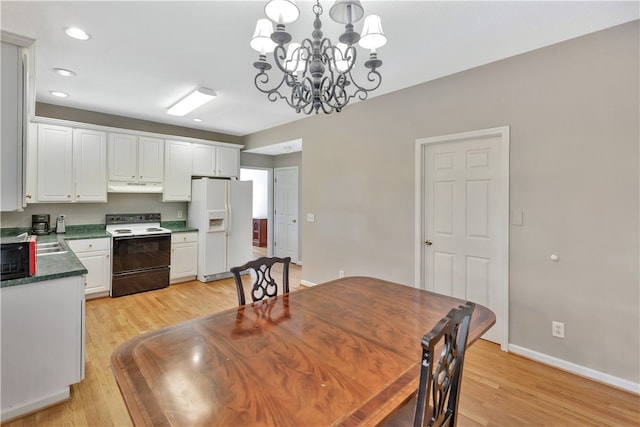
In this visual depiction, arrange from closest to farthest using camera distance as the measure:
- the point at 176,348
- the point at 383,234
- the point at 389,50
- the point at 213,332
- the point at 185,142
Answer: the point at 176,348
the point at 213,332
the point at 389,50
the point at 383,234
the point at 185,142

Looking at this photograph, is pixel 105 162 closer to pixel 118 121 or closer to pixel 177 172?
pixel 118 121

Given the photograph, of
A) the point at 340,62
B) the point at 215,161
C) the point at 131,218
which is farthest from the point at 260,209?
the point at 340,62

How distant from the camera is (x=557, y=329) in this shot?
2.38m

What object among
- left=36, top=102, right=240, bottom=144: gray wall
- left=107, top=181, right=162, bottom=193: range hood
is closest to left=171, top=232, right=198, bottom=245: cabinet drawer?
left=107, top=181, right=162, bottom=193: range hood

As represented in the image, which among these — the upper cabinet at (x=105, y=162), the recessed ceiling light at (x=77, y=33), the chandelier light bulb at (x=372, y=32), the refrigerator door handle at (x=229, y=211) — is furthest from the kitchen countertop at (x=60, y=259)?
the chandelier light bulb at (x=372, y=32)

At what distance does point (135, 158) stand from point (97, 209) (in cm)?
91

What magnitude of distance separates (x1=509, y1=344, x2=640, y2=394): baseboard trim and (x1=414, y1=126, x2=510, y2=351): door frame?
0.13 m

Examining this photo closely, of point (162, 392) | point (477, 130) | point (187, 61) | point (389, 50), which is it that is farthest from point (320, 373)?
point (187, 61)

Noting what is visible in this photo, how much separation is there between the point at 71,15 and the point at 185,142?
9.46 feet

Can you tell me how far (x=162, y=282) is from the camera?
439 centimetres

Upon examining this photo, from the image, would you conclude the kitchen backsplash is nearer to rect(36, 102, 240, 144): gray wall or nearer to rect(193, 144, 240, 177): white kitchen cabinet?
rect(193, 144, 240, 177): white kitchen cabinet

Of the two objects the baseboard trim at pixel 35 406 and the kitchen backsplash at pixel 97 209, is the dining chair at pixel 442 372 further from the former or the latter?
the kitchen backsplash at pixel 97 209

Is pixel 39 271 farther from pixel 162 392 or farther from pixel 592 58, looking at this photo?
pixel 592 58

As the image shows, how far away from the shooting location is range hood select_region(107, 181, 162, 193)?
4.21 meters
